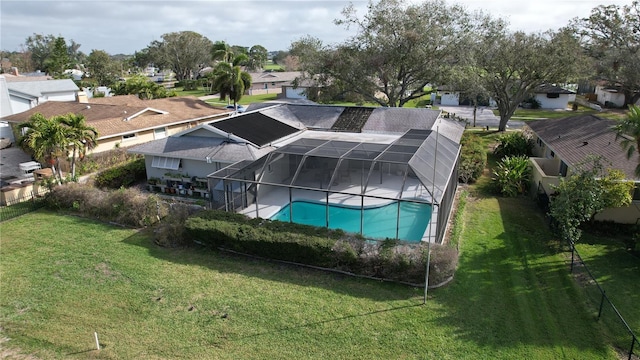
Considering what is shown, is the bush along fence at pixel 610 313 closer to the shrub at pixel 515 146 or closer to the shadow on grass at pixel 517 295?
the shadow on grass at pixel 517 295

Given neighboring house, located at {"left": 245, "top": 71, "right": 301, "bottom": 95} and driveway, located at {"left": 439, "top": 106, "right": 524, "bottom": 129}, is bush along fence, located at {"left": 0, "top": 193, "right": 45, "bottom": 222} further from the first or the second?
neighboring house, located at {"left": 245, "top": 71, "right": 301, "bottom": 95}

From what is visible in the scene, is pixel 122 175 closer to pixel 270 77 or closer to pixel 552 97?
pixel 552 97

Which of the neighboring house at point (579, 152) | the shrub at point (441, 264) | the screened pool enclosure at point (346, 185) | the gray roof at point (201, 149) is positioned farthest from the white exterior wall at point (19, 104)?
the neighboring house at point (579, 152)

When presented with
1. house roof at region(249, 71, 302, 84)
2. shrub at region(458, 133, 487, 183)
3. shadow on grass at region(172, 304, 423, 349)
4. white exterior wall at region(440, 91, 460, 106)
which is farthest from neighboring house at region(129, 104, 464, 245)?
house roof at region(249, 71, 302, 84)

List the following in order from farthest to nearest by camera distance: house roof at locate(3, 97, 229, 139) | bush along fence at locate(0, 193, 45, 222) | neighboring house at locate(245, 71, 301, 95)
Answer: neighboring house at locate(245, 71, 301, 95) → house roof at locate(3, 97, 229, 139) → bush along fence at locate(0, 193, 45, 222)

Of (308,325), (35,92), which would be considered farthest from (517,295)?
(35,92)

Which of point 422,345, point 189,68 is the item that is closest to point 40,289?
point 422,345
